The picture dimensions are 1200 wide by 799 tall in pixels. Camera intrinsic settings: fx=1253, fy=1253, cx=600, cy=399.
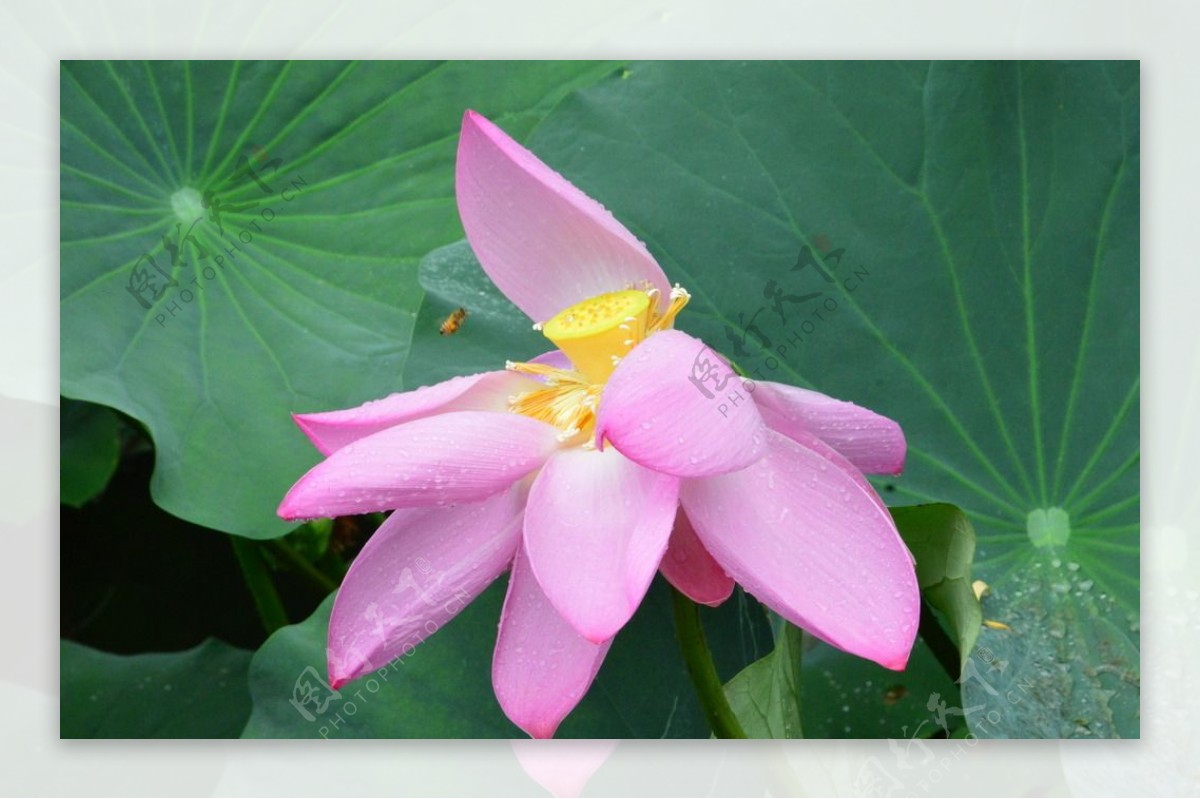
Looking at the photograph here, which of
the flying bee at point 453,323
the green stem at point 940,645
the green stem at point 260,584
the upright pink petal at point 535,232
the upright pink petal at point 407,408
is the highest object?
the upright pink petal at point 535,232

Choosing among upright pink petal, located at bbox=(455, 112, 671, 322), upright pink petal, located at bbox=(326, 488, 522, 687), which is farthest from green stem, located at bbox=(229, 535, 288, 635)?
upright pink petal, located at bbox=(455, 112, 671, 322)

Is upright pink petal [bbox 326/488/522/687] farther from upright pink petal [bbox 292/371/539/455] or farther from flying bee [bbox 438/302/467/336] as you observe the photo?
flying bee [bbox 438/302/467/336]

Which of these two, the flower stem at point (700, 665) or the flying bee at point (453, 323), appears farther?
the flying bee at point (453, 323)

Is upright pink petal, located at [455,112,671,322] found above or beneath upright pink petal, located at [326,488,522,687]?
above

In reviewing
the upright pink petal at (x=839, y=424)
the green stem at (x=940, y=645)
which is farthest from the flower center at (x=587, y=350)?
the green stem at (x=940, y=645)

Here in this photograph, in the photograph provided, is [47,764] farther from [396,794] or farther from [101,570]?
[396,794]

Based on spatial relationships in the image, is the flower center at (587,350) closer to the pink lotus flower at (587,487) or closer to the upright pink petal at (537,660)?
the pink lotus flower at (587,487)
